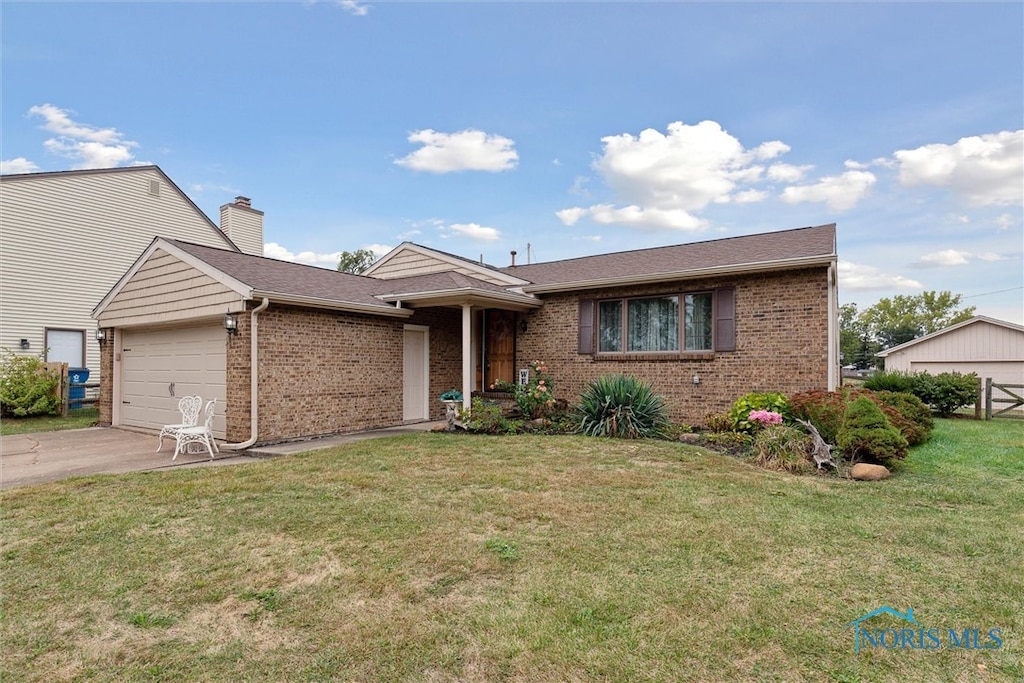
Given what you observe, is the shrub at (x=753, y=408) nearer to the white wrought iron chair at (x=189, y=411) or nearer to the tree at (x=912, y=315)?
the white wrought iron chair at (x=189, y=411)

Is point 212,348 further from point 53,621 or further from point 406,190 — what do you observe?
point 406,190

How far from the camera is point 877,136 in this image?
43.0ft

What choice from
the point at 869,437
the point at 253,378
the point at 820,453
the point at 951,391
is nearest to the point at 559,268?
the point at 253,378

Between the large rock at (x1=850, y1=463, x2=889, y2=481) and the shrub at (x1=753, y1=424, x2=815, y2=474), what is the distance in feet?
1.64

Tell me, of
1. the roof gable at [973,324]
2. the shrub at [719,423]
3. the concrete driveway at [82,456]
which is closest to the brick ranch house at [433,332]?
the shrub at [719,423]

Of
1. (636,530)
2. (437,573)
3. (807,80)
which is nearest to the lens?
(437,573)

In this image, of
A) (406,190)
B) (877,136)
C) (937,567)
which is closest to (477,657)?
(937,567)

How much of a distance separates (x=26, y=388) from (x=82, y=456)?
8.27m

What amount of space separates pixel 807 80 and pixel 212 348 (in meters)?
13.5

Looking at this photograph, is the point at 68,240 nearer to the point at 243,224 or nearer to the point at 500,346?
the point at 243,224

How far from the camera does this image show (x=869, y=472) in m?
6.24

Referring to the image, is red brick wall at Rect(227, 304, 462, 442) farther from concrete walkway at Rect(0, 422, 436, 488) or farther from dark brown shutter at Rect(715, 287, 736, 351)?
dark brown shutter at Rect(715, 287, 736, 351)

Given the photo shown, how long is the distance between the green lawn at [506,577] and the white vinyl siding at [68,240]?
13.7m

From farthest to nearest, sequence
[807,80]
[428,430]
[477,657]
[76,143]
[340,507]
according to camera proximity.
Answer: [76,143] → [807,80] → [428,430] → [340,507] → [477,657]
